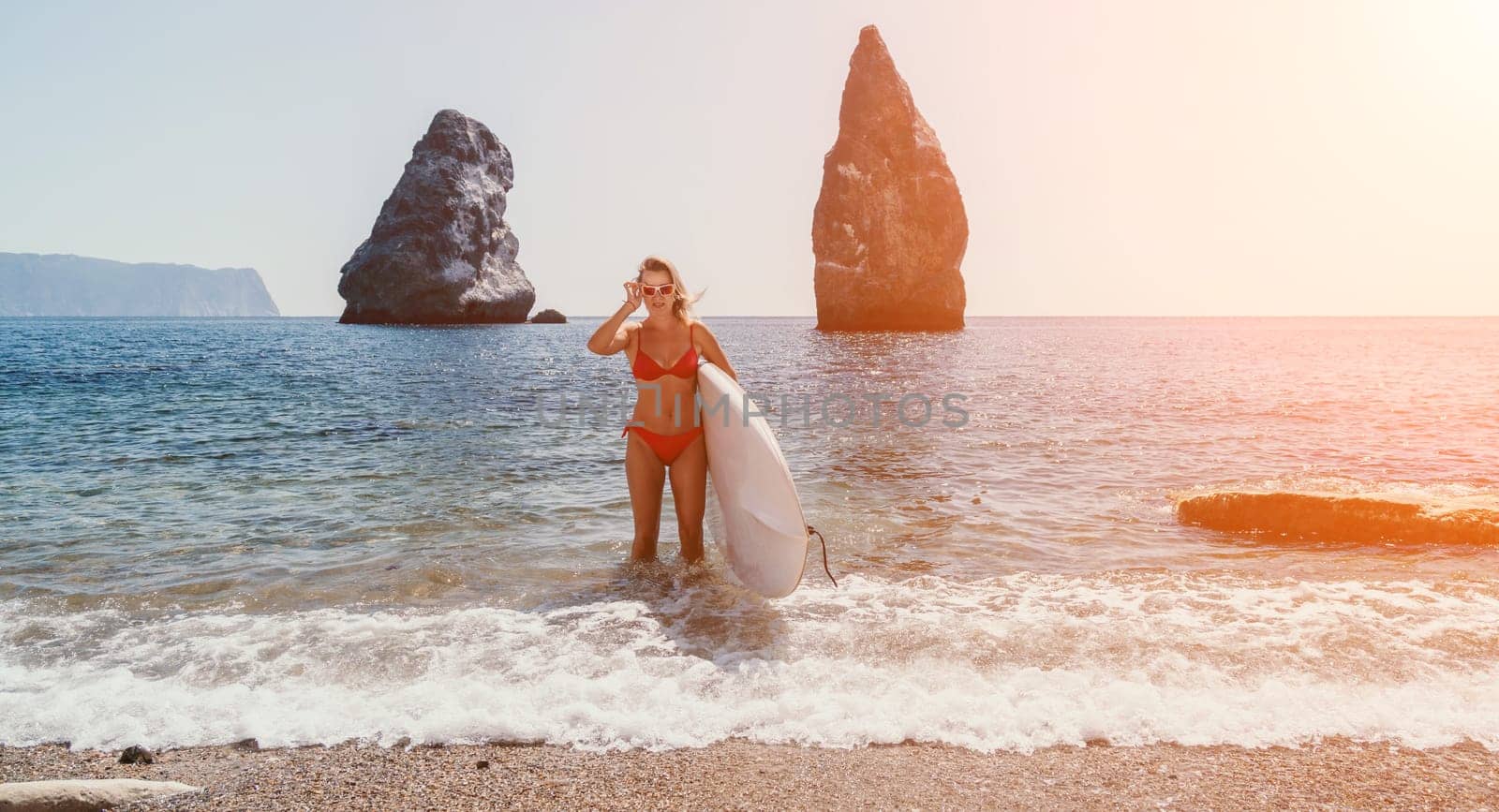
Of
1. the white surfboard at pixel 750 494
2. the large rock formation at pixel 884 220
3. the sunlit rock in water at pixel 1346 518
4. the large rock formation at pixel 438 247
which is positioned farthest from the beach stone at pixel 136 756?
the large rock formation at pixel 438 247

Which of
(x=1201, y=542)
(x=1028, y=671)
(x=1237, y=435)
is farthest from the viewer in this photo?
(x=1237, y=435)

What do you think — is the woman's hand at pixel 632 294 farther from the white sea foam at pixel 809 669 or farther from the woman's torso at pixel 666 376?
the white sea foam at pixel 809 669

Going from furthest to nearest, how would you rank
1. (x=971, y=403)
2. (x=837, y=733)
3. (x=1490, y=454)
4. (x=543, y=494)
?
(x=971, y=403), (x=1490, y=454), (x=543, y=494), (x=837, y=733)

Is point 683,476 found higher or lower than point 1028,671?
higher

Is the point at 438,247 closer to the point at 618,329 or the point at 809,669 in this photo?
the point at 618,329

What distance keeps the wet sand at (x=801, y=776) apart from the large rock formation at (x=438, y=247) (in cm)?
10624

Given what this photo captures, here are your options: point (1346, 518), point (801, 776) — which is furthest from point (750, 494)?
point (1346, 518)

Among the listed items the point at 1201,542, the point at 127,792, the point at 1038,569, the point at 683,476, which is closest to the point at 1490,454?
the point at 1201,542

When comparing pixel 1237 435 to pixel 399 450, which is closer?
pixel 399 450

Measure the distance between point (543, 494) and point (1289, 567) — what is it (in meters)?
7.71

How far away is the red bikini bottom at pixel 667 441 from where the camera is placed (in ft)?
21.6

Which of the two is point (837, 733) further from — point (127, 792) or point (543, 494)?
point (543, 494)

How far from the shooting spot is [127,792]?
3.28 meters

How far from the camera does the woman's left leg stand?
668 cm
